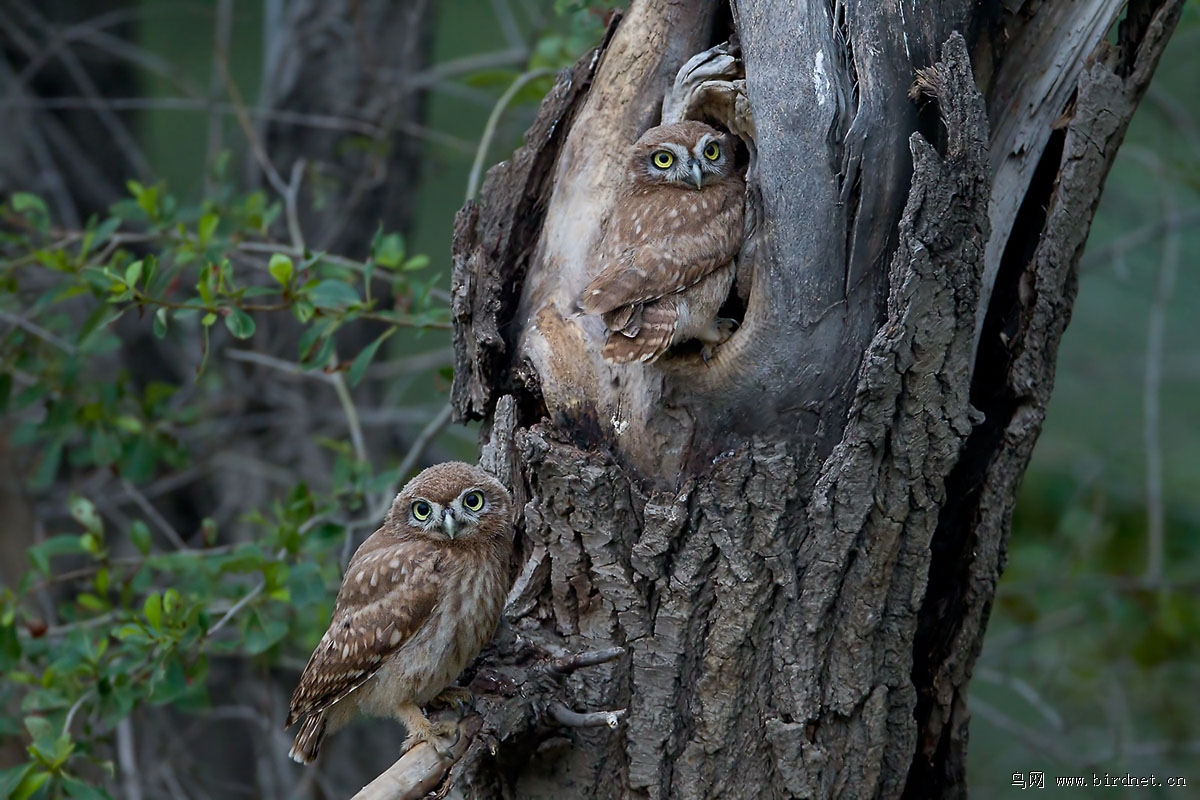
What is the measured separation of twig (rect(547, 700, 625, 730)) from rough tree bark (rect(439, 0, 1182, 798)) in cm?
5

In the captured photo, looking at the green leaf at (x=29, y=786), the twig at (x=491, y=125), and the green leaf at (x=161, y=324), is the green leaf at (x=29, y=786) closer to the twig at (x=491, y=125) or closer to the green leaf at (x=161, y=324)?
the green leaf at (x=161, y=324)

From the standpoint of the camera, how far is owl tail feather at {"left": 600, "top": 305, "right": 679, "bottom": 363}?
250 centimetres

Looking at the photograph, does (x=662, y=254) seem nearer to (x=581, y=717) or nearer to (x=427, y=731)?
(x=581, y=717)

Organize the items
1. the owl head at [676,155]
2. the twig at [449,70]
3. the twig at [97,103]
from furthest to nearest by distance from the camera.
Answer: the twig at [97,103] < the twig at [449,70] < the owl head at [676,155]

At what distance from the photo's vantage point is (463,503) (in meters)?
3.00

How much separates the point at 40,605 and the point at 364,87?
283cm

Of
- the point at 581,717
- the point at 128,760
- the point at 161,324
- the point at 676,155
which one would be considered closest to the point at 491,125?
the point at 676,155

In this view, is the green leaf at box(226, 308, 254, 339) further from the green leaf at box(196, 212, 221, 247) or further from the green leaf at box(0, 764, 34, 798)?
the green leaf at box(0, 764, 34, 798)

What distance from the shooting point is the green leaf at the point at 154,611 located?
3.16 m

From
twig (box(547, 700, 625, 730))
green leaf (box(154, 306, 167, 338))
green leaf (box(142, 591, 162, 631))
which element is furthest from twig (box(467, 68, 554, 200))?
twig (box(547, 700, 625, 730))

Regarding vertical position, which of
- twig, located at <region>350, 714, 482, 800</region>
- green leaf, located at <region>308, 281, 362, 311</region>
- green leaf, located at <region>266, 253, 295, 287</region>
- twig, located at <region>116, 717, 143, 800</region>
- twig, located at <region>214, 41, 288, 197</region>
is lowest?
twig, located at <region>116, 717, 143, 800</region>

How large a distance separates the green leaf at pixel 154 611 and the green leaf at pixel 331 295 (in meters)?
0.97

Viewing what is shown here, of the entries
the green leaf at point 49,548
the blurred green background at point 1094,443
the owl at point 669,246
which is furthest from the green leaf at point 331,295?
the green leaf at point 49,548

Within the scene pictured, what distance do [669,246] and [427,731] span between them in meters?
1.42
